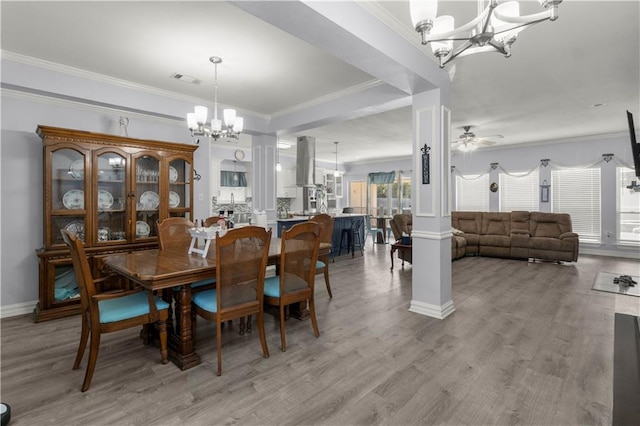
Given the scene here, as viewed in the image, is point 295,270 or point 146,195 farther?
point 146,195

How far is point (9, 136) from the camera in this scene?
11.6 ft

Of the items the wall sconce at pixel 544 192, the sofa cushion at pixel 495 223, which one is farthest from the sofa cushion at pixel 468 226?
the wall sconce at pixel 544 192

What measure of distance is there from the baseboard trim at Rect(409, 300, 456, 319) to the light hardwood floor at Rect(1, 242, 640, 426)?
9 cm

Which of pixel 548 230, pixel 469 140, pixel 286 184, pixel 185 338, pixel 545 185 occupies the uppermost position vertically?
pixel 469 140

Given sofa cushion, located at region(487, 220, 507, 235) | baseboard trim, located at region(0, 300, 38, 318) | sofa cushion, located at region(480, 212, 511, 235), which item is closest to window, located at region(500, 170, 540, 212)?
sofa cushion, located at region(480, 212, 511, 235)

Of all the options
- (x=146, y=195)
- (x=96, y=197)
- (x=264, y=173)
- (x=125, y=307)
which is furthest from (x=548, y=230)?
(x=96, y=197)

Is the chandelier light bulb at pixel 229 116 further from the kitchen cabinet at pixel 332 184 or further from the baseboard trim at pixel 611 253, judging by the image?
the baseboard trim at pixel 611 253

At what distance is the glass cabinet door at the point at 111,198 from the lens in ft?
12.4

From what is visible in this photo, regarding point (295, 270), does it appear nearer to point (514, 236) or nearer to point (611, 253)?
point (514, 236)

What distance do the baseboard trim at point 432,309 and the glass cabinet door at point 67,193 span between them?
12.5 feet

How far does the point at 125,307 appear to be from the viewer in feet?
7.50

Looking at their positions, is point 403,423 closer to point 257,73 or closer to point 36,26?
point 257,73

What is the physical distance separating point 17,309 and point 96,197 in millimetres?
1467

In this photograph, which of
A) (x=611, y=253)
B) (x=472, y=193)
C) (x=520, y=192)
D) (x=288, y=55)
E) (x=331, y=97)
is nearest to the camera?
(x=288, y=55)
